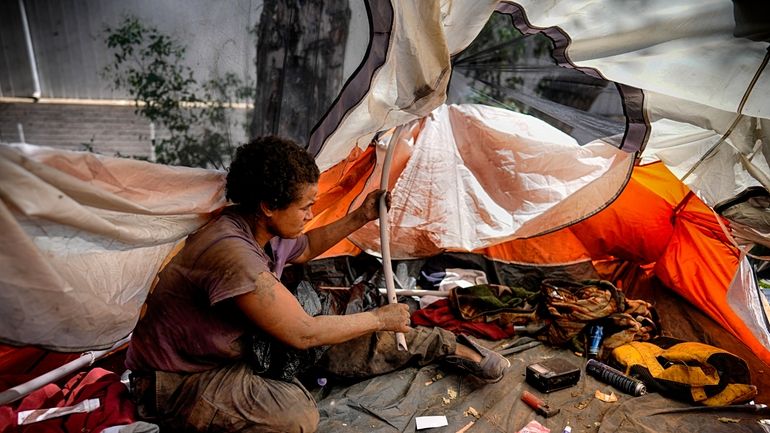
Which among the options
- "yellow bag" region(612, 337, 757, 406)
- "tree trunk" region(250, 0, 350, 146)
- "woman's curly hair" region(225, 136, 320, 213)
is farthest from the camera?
"yellow bag" region(612, 337, 757, 406)

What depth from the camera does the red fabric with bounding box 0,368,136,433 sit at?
1666mm

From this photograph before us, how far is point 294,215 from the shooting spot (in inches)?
69.4

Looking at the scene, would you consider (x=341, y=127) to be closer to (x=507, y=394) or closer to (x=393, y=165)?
(x=393, y=165)

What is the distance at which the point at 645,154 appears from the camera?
2.38 m

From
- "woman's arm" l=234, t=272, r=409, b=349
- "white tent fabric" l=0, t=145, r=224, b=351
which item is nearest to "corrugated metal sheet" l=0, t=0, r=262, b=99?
"white tent fabric" l=0, t=145, r=224, b=351

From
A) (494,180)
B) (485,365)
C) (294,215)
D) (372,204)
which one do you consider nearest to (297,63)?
(294,215)

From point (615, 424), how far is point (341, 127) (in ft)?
5.67

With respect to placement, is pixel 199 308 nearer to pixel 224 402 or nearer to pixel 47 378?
pixel 224 402

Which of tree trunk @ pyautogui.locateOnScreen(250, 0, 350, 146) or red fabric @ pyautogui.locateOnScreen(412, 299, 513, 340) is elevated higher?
tree trunk @ pyautogui.locateOnScreen(250, 0, 350, 146)

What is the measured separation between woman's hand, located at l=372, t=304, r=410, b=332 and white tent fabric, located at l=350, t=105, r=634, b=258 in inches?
46.6

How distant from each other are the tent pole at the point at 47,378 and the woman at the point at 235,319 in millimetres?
215

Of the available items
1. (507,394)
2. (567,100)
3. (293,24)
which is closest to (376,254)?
(507,394)

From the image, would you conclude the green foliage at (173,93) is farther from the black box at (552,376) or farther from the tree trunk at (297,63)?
the black box at (552,376)

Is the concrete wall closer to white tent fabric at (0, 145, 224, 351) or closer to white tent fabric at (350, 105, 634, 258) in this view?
white tent fabric at (0, 145, 224, 351)
